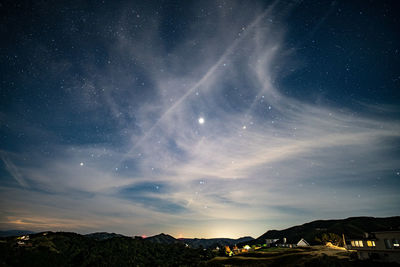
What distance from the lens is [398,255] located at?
35281 millimetres

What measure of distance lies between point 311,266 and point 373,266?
9864 millimetres

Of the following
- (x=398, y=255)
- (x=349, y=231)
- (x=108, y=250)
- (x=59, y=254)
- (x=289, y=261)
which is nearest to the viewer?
(x=398, y=255)

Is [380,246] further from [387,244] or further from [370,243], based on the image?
[370,243]

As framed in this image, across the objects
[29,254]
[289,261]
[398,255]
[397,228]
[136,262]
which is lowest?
[136,262]

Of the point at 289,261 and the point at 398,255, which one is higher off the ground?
the point at 398,255

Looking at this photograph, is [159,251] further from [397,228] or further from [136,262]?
[397,228]

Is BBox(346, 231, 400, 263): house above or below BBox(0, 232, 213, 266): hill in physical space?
above

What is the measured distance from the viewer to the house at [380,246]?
118 ft

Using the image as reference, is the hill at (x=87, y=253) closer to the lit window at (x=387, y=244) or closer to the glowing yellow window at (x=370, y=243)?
the glowing yellow window at (x=370, y=243)

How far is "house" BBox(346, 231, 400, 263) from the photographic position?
3609cm

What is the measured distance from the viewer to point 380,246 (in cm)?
3859

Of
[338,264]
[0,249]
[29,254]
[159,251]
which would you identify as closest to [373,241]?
[338,264]

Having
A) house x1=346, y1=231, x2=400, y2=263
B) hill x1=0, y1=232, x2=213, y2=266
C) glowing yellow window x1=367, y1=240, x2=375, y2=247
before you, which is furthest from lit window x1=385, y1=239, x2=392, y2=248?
hill x1=0, y1=232, x2=213, y2=266

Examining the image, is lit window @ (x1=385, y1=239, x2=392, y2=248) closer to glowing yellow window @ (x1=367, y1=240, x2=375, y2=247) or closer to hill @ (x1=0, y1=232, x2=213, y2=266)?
glowing yellow window @ (x1=367, y1=240, x2=375, y2=247)
